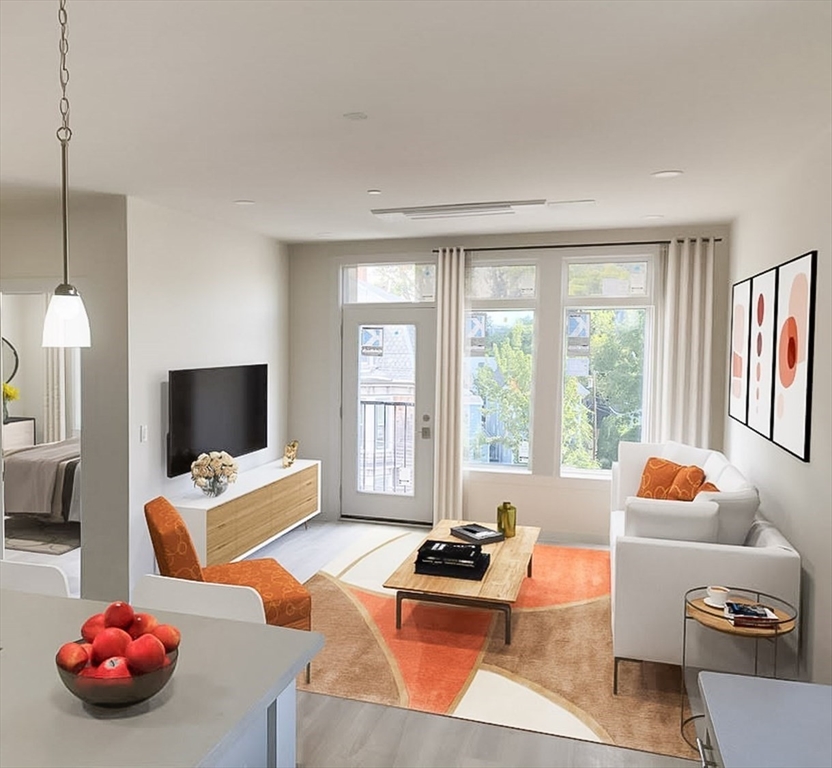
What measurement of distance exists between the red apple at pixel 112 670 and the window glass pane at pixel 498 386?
15.7ft

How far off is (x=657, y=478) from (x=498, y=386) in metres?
1.77

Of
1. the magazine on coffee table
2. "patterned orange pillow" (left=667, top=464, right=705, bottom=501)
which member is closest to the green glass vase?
the magazine on coffee table

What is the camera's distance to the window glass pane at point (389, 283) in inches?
239

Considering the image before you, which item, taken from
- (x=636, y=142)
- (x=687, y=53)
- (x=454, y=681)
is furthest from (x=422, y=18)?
(x=454, y=681)

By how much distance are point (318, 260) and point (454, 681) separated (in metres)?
4.20

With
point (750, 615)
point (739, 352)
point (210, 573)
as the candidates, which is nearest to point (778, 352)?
point (739, 352)

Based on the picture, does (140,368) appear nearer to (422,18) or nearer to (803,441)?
(422,18)

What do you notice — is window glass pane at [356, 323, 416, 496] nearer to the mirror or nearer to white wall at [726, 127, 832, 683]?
white wall at [726, 127, 832, 683]

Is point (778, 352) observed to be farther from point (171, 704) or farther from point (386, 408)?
point (386, 408)

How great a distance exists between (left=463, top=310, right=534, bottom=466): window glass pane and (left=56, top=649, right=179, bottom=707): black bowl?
474 centimetres

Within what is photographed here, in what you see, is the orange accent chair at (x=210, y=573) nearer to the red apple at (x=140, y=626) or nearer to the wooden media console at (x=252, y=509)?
the wooden media console at (x=252, y=509)

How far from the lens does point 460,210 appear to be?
4.55m

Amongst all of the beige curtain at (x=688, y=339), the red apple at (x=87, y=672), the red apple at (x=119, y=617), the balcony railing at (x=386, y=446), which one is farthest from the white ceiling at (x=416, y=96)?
the balcony railing at (x=386, y=446)

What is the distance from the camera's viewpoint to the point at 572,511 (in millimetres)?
5695
